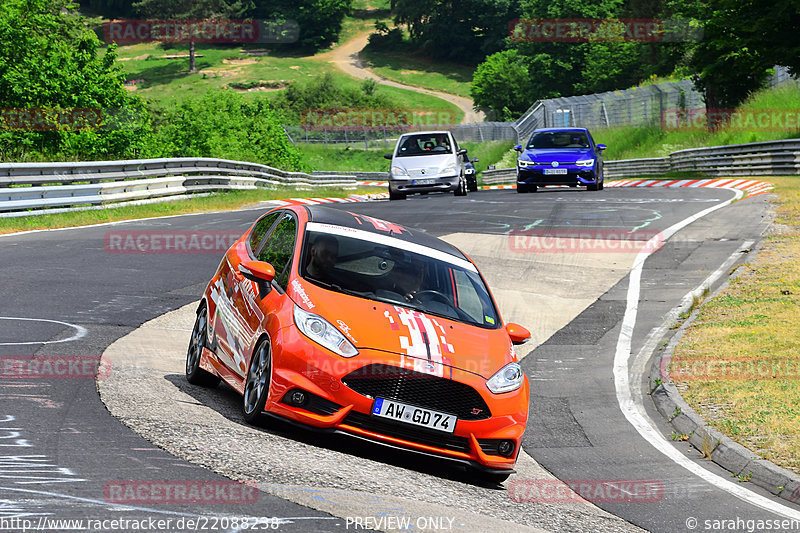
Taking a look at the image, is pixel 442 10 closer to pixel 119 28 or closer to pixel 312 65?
pixel 312 65

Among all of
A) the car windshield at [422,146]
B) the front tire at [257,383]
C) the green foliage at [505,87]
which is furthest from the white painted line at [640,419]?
the green foliage at [505,87]

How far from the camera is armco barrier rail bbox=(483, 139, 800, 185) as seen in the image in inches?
1334

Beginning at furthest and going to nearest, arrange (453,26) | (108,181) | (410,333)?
(453,26) → (108,181) → (410,333)

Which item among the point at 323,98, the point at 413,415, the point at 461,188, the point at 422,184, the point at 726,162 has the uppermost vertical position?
the point at 413,415

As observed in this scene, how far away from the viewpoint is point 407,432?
6691 mm

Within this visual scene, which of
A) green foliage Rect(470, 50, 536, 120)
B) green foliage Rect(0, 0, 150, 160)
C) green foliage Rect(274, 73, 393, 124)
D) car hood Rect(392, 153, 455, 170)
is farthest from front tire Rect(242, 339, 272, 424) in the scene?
green foliage Rect(274, 73, 393, 124)

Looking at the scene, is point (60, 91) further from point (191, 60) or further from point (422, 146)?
point (191, 60)

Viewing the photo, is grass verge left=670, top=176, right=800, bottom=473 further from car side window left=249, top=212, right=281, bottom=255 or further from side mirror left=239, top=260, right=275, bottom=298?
car side window left=249, top=212, right=281, bottom=255

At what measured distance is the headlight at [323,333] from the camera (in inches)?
263

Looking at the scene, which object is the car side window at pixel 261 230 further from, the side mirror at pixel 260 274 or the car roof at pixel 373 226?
the side mirror at pixel 260 274

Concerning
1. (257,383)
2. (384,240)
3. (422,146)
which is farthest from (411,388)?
(422,146)

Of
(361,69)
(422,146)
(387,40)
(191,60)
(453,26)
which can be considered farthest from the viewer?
(387,40)

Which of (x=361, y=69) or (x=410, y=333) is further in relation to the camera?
(x=361, y=69)

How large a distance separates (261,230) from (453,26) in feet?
490
